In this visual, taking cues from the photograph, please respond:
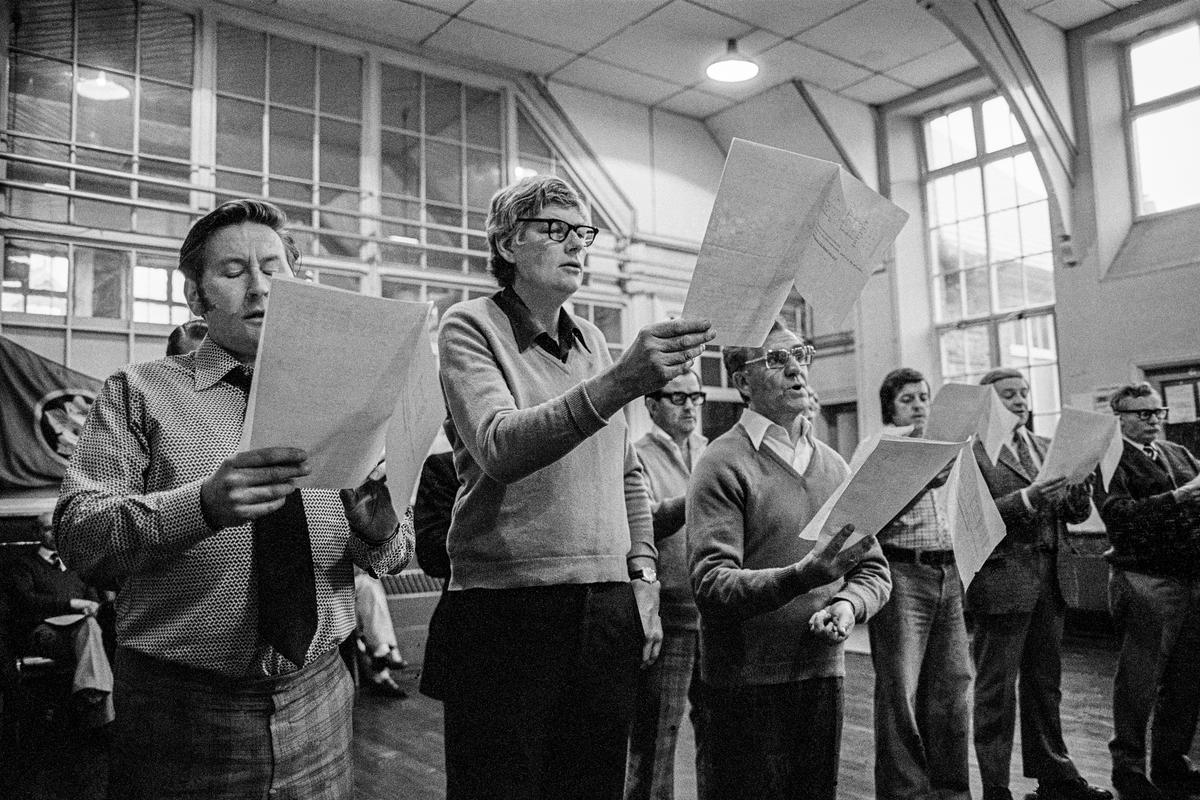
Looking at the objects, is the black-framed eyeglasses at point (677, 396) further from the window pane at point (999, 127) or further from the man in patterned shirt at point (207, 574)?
the window pane at point (999, 127)

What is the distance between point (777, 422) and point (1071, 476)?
1.39 meters

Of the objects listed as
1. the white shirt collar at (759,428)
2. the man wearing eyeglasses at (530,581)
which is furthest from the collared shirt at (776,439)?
the man wearing eyeglasses at (530,581)

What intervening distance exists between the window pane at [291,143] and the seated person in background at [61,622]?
9.70 feet

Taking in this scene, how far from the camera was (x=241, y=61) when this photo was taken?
5.98 metres

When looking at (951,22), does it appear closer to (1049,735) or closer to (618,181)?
(618,181)

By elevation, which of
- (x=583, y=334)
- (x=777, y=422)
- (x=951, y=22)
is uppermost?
(x=951, y=22)

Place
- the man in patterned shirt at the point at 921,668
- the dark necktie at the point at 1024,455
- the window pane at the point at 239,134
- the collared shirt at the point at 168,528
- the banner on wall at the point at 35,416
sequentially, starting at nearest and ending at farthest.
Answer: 1. the collared shirt at the point at 168,528
2. the man in patterned shirt at the point at 921,668
3. the dark necktie at the point at 1024,455
4. the banner on wall at the point at 35,416
5. the window pane at the point at 239,134

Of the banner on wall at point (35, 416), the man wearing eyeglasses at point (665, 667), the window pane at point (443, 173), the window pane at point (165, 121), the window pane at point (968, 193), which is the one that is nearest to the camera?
the man wearing eyeglasses at point (665, 667)

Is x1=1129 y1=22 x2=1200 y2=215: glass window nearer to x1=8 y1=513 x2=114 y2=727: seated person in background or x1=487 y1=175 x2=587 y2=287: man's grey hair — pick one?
x1=487 y1=175 x2=587 y2=287: man's grey hair

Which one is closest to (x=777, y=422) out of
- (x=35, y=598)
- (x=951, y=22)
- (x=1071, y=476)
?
(x=1071, y=476)

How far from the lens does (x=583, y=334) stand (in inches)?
62.6

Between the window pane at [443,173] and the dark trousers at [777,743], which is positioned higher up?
the window pane at [443,173]

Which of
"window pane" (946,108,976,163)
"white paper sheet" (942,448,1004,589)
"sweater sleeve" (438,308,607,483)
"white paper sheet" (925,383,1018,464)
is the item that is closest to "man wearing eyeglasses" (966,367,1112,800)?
"white paper sheet" (925,383,1018,464)

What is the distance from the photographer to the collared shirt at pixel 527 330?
145 centimetres
